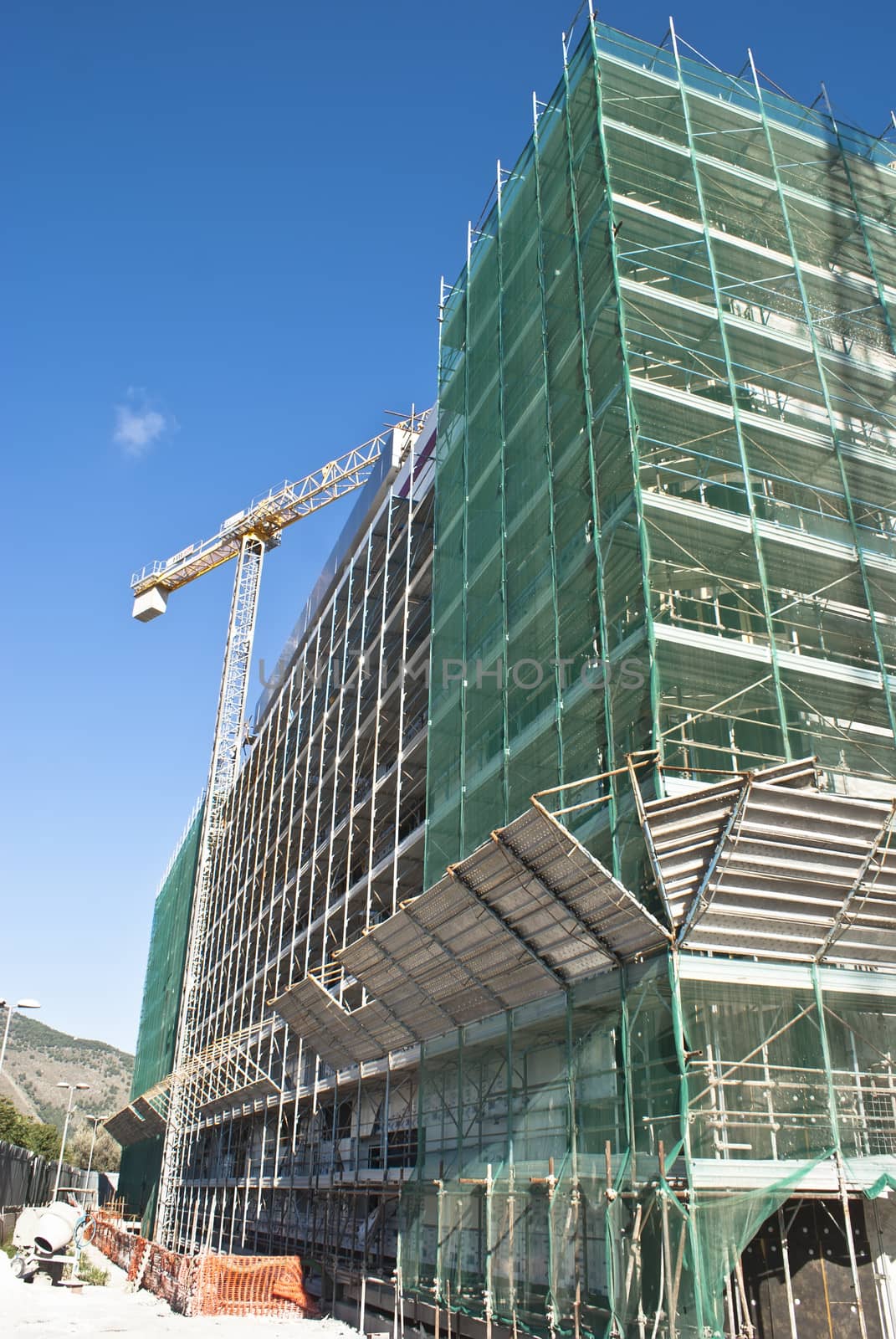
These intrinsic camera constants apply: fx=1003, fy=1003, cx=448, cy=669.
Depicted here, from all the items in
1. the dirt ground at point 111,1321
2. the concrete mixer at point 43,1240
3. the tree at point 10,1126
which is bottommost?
the dirt ground at point 111,1321

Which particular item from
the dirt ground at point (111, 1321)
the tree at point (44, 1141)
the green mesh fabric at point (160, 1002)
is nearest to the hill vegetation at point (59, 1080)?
the tree at point (44, 1141)

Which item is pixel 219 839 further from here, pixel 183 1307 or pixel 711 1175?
pixel 711 1175

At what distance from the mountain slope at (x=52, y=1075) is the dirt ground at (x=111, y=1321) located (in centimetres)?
13347

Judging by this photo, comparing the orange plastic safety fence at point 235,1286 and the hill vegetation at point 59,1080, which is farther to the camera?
the hill vegetation at point 59,1080

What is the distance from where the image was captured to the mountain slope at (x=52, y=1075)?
153625 mm

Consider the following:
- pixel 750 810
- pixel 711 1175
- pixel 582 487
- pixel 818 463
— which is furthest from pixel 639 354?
pixel 711 1175

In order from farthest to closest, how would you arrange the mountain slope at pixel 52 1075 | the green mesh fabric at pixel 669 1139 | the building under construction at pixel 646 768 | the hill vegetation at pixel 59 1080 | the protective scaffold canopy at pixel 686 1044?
1. the mountain slope at pixel 52 1075
2. the hill vegetation at pixel 59 1080
3. the building under construction at pixel 646 768
4. the protective scaffold canopy at pixel 686 1044
5. the green mesh fabric at pixel 669 1139

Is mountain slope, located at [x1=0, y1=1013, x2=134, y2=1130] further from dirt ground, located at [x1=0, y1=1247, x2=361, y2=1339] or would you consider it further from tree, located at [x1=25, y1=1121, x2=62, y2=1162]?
dirt ground, located at [x1=0, y1=1247, x2=361, y2=1339]

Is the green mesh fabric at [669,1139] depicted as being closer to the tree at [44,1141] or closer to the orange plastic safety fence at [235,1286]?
the orange plastic safety fence at [235,1286]

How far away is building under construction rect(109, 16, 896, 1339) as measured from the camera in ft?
41.7

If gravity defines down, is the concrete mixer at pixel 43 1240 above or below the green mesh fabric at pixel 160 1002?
below

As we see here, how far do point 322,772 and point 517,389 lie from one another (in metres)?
19.6

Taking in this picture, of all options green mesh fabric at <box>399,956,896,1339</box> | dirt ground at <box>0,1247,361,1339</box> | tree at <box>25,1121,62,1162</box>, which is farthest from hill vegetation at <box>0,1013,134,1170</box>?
green mesh fabric at <box>399,956,896,1339</box>

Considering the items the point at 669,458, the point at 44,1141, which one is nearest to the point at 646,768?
the point at 669,458
